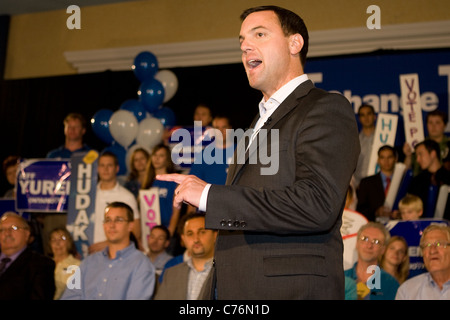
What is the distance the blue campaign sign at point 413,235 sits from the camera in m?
4.70

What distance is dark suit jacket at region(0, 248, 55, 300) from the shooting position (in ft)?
14.6

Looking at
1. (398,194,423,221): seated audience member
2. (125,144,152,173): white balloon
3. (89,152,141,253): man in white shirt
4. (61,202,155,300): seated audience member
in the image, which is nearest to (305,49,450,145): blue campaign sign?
(398,194,423,221): seated audience member

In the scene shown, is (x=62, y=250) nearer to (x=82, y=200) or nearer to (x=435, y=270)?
(x=82, y=200)

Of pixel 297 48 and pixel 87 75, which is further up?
pixel 87 75

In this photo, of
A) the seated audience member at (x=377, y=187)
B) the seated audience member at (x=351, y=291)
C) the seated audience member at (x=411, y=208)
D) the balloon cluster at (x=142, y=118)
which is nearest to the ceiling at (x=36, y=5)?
the balloon cluster at (x=142, y=118)

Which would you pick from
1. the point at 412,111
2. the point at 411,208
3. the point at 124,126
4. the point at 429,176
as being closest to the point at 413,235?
the point at 411,208

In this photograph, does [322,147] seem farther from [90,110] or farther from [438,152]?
[90,110]

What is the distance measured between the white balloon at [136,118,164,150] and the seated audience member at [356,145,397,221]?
7.41 ft

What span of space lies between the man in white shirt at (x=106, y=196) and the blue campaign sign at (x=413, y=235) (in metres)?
2.30

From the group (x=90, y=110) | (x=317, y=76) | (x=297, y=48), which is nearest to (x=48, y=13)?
(x=90, y=110)

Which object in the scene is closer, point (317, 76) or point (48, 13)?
point (317, 76)

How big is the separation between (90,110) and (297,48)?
272 inches

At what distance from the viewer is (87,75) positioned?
8523 mm

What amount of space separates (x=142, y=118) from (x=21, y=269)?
2.70 metres
